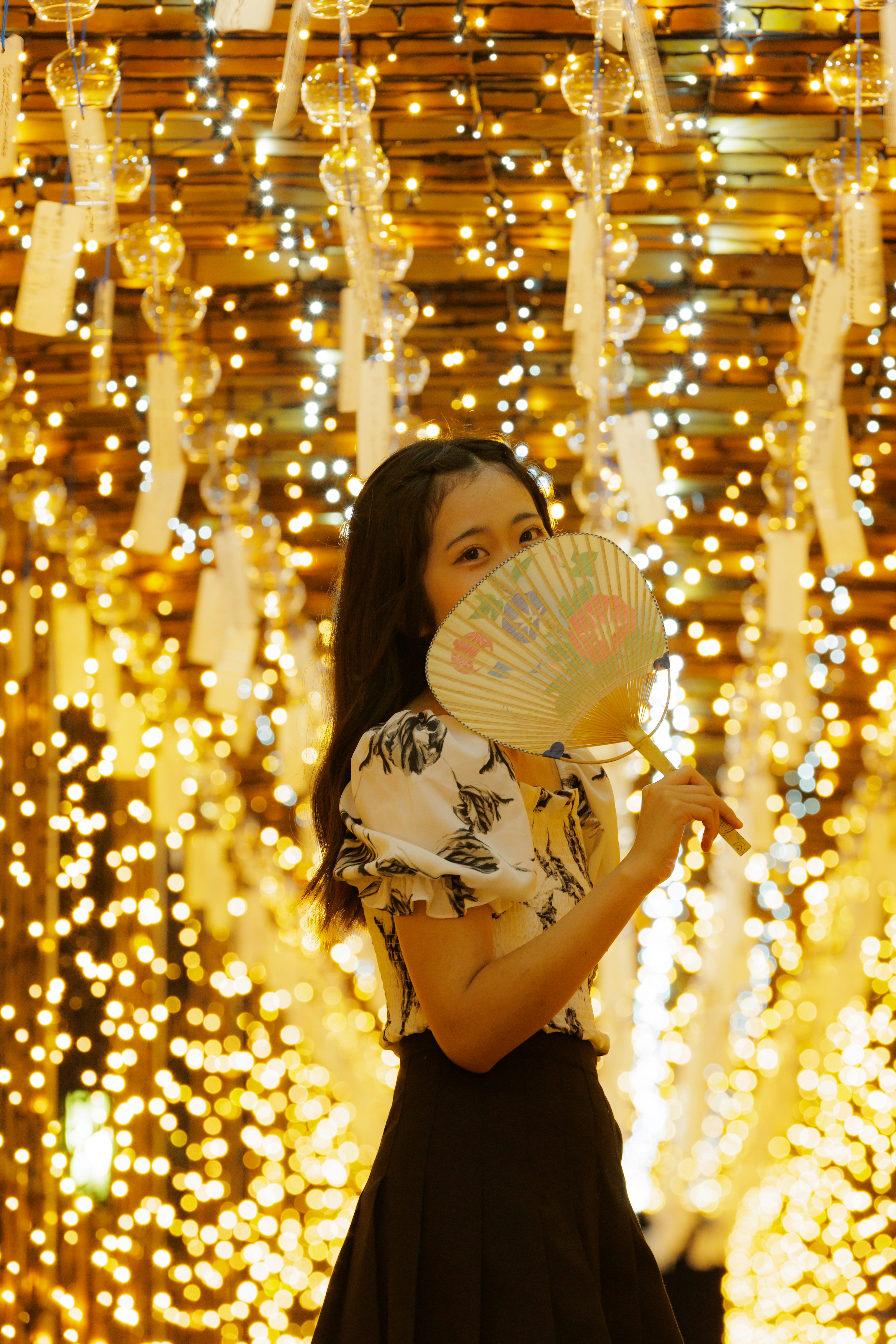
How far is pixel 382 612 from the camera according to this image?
3.64ft

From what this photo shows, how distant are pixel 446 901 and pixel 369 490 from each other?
0.37 meters

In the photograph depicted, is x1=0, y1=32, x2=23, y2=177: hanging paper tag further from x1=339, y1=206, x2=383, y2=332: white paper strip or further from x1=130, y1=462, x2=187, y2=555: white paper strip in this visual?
x1=130, y1=462, x2=187, y2=555: white paper strip

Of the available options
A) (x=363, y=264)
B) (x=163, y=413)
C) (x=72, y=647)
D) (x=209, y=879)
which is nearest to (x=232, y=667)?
(x=72, y=647)

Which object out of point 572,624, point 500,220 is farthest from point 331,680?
point 500,220

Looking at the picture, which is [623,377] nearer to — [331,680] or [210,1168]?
[331,680]

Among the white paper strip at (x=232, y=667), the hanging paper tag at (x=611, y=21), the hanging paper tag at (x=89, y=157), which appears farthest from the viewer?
the white paper strip at (x=232, y=667)

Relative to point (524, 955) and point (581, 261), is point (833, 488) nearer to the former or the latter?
point (581, 261)

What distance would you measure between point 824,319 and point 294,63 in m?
1.17

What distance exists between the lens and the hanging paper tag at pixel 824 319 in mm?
2676

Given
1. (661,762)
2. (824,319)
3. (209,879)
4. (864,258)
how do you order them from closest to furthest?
(661,762), (864,258), (824,319), (209,879)

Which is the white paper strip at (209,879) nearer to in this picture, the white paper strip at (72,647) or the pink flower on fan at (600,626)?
the white paper strip at (72,647)

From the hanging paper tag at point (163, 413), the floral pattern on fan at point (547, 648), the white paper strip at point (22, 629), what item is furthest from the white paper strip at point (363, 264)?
the white paper strip at point (22, 629)

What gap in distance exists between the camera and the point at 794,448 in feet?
11.9

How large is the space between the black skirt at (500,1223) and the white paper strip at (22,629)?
392 centimetres
